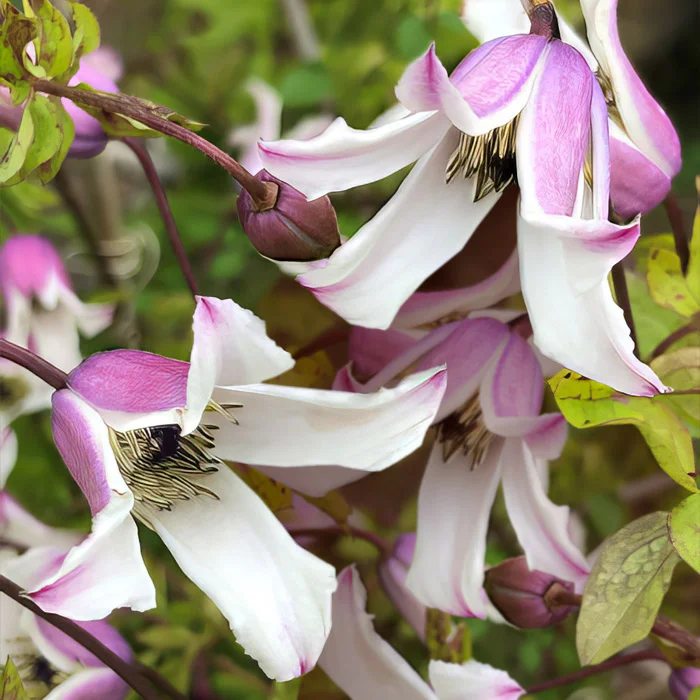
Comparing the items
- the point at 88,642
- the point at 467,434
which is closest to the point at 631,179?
the point at 467,434

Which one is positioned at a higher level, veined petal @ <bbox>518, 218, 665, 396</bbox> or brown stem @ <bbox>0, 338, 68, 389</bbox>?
veined petal @ <bbox>518, 218, 665, 396</bbox>

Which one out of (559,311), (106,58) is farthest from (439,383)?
(106,58)

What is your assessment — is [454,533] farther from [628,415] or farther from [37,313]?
[37,313]

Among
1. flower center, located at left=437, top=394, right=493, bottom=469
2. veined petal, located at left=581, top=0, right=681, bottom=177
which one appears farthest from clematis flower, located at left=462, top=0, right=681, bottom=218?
flower center, located at left=437, top=394, right=493, bottom=469

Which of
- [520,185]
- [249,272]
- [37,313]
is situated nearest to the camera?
[520,185]

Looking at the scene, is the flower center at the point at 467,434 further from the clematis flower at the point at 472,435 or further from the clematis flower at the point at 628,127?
the clematis flower at the point at 628,127

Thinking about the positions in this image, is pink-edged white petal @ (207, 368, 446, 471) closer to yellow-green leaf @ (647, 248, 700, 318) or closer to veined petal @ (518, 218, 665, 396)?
veined petal @ (518, 218, 665, 396)

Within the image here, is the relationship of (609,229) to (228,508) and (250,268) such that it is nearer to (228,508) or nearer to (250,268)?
(228,508)
